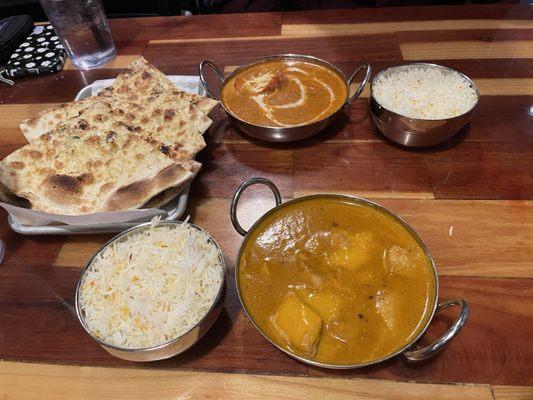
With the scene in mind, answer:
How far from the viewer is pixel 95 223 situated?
58.0 inches

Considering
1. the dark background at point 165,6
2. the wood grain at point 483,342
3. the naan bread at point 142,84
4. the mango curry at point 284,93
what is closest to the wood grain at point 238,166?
the mango curry at point 284,93

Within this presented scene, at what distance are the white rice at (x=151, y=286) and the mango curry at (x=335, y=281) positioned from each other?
0.43 ft

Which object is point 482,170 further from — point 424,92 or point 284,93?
point 284,93

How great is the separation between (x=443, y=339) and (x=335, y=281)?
0.33 m

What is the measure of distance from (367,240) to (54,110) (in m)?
1.52

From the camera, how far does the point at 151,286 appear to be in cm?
120

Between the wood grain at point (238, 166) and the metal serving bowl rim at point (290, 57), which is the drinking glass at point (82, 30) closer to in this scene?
the metal serving bowl rim at point (290, 57)

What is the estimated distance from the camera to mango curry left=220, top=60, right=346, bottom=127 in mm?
1894

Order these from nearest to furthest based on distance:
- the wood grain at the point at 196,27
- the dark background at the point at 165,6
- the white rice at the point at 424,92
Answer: the white rice at the point at 424,92 < the wood grain at the point at 196,27 < the dark background at the point at 165,6

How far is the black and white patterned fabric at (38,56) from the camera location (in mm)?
2420

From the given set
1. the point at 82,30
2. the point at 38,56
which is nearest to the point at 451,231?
the point at 82,30

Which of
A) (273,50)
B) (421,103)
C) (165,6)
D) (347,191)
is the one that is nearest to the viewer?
(347,191)

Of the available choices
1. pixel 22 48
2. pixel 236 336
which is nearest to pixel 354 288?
pixel 236 336

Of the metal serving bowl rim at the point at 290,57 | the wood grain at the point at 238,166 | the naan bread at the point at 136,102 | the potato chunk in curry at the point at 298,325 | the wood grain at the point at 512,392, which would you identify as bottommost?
the wood grain at the point at 512,392
